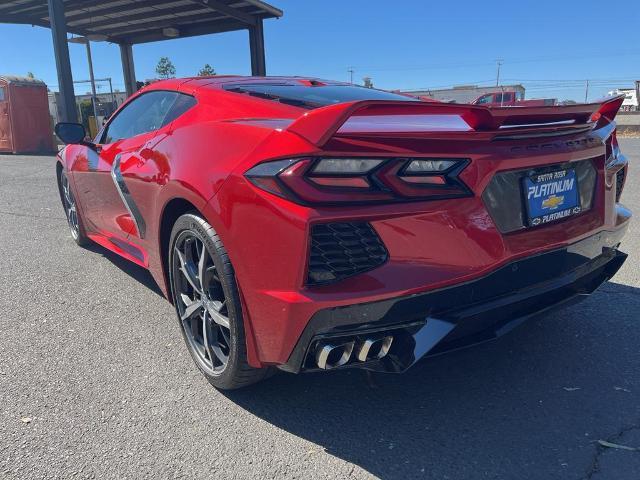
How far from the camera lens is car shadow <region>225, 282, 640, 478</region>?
76.0 inches

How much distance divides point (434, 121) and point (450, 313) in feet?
2.48

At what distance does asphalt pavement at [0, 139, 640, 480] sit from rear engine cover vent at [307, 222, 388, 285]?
2.04 feet

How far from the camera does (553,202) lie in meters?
2.12

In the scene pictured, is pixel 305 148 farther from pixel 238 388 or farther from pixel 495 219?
pixel 238 388

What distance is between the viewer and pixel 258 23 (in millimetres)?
15039

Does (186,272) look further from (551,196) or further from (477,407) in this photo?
(551,196)

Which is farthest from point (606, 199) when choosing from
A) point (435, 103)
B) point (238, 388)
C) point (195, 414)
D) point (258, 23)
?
point (258, 23)

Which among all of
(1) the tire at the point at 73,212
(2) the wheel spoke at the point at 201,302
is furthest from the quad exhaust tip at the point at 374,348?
(1) the tire at the point at 73,212

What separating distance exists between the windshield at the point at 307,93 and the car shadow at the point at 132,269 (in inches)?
65.3

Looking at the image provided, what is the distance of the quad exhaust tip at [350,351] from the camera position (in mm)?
1822

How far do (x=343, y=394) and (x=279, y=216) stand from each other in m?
1.02

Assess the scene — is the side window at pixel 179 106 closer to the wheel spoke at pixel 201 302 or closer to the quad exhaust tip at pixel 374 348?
the wheel spoke at pixel 201 302

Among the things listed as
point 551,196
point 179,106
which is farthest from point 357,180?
point 179,106

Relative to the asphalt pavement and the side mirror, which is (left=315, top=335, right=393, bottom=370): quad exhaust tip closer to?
the asphalt pavement
